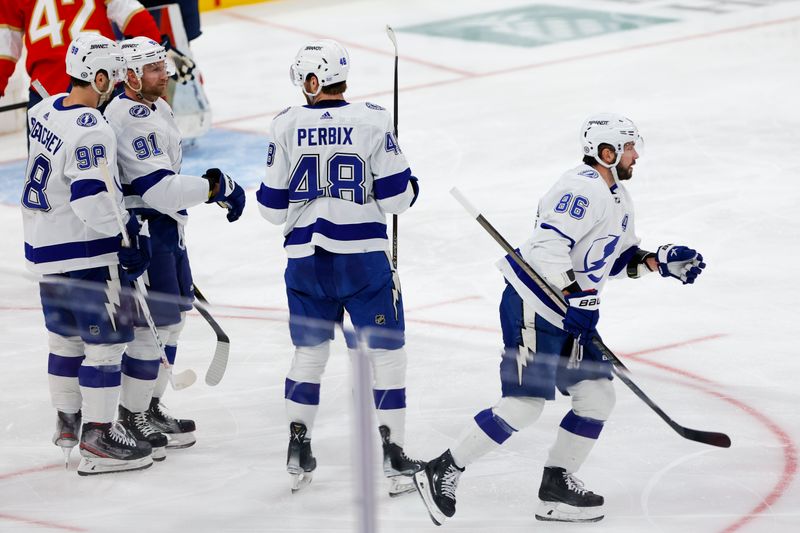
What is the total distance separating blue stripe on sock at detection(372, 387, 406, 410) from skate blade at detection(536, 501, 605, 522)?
44cm

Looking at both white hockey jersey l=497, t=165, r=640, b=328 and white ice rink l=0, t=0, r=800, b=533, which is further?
white hockey jersey l=497, t=165, r=640, b=328

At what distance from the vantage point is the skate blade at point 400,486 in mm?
2979

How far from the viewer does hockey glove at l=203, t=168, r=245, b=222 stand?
3.86 m

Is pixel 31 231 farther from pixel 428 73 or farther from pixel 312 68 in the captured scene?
pixel 428 73

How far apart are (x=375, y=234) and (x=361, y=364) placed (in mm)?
1499

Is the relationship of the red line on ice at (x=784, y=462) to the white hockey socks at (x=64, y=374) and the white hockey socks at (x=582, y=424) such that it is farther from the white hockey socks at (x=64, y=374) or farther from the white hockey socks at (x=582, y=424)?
the white hockey socks at (x=64, y=374)

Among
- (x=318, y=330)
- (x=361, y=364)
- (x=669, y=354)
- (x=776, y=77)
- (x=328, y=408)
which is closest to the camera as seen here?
(x=361, y=364)

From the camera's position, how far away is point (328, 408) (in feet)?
10.8

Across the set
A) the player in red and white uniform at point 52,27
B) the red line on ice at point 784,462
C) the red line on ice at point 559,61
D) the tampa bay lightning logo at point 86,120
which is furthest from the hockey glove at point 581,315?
the red line on ice at point 559,61

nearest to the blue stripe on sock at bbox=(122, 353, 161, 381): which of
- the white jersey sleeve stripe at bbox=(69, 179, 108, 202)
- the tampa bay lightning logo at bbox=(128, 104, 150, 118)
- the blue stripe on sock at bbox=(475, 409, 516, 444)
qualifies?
the white jersey sleeve stripe at bbox=(69, 179, 108, 202)

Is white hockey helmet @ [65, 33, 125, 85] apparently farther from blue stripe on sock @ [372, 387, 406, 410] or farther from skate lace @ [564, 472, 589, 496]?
skate lace @ [564, 472, 589, 496]

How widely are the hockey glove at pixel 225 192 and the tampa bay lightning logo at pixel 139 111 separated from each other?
230 mm

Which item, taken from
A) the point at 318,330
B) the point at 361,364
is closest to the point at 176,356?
the point at 318,330

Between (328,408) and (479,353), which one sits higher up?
(479,353)
